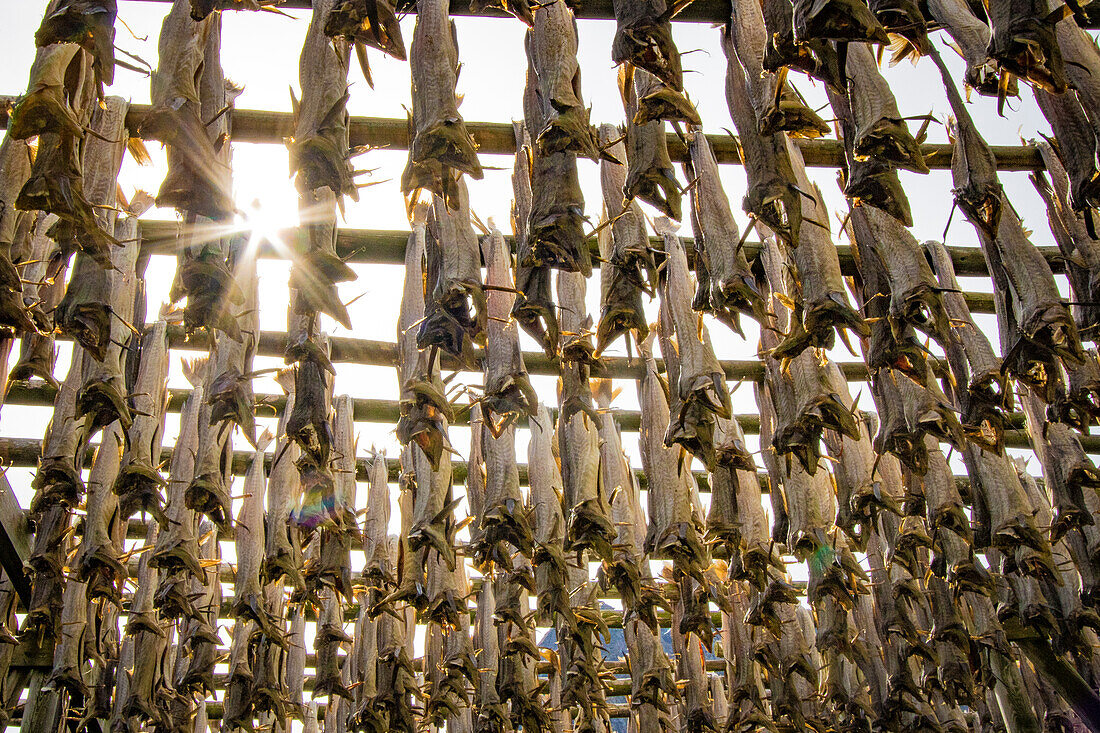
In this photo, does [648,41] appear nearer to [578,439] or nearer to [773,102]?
[773,102]

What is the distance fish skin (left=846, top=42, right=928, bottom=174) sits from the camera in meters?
3.25

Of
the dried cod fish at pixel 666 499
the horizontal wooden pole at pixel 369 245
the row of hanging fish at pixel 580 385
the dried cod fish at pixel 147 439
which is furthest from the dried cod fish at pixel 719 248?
the dried cod fish at pixel 147 439

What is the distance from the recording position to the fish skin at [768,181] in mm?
3398

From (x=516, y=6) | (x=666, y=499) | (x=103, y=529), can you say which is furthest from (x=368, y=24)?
(x=103, y=529)

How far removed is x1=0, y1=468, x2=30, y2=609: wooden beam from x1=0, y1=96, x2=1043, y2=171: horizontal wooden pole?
3342 millimetres

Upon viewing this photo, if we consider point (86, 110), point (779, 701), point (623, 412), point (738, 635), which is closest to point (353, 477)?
point (623, 412)

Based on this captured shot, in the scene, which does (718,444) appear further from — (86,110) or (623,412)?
(86,110)

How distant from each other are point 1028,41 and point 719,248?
4.53 ft

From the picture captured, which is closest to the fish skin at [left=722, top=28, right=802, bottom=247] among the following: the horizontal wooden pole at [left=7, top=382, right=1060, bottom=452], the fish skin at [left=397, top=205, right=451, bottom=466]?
the fish skin at [left=397, top=205, right=451, bottom=466]

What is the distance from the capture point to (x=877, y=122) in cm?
328

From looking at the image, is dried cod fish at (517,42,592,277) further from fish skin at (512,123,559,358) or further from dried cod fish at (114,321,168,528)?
dried cod fish at (114,321,168,528)

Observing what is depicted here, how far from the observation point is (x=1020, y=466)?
802 centimetres

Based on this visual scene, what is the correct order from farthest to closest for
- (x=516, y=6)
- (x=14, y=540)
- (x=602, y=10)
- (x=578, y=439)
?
(x=14, y=540) < (x=578, y=439) < (x=602, y=10) < (x=516, y=6)

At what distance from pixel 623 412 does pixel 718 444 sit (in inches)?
78.8
